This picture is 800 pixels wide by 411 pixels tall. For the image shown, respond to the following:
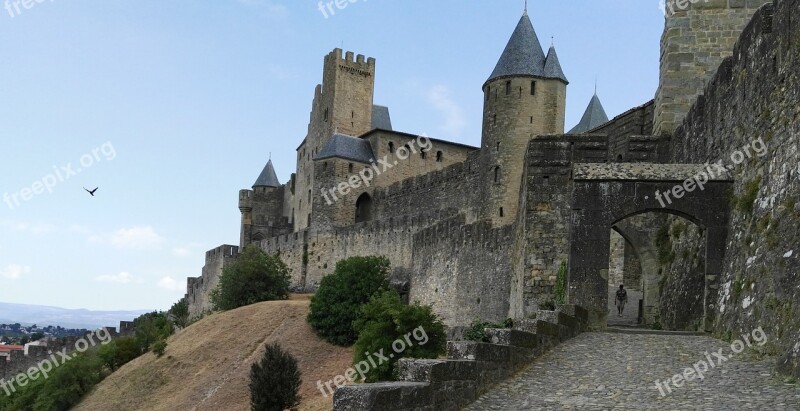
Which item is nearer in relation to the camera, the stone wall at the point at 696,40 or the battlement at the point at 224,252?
the stone wall at the point at 696,40

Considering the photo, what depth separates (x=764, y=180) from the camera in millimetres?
14664

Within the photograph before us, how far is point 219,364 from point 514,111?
17.2 meters

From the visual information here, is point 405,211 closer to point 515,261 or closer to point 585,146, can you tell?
point 515,261

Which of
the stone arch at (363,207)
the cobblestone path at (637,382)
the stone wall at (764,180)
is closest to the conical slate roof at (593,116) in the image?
the stone arch at (363,207)

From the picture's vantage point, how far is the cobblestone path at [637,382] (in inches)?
430

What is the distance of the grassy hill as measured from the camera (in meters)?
40.0

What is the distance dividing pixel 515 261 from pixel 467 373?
11.7 meters

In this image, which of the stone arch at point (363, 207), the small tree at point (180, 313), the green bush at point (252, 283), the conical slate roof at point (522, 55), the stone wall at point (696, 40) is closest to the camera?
the stone wall at point (696, 40)

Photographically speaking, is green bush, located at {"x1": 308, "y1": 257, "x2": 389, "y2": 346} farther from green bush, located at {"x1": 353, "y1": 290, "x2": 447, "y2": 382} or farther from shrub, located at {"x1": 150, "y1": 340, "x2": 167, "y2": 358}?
green bush, located at {"x1": 353, "y1": 290, "x2": 447, "y2": 382}

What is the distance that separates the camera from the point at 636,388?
1170cm

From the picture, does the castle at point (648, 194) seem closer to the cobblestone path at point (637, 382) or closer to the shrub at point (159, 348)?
the cobblestone path at point (637, 382)

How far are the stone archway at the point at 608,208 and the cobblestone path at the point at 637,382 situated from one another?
5.88ft

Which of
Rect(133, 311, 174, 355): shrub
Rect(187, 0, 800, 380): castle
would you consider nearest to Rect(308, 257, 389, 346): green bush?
Rect(187, 0, 800, 380): castle

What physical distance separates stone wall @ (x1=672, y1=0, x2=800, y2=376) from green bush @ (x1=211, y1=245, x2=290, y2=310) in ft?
137
